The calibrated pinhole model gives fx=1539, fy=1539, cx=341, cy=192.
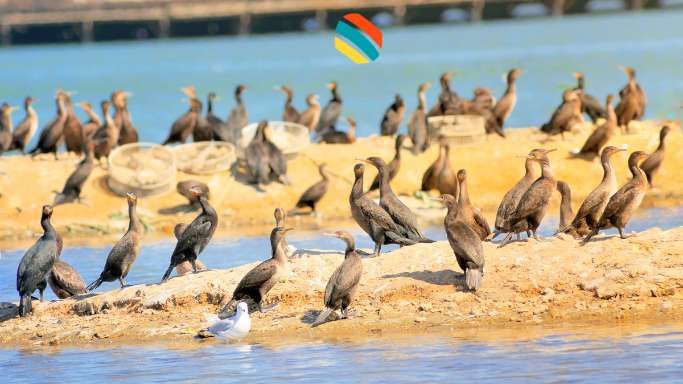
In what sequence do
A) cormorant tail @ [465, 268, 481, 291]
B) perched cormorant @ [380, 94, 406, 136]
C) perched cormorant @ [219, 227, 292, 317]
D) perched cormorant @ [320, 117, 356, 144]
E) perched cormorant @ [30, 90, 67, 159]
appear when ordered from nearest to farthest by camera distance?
cormorant tail @ [465, 268, 481, 291]
perched cormorant @ [219, 227, 292, 317]
perched cormorant @ [30, 90, 67, 159]
perched cormorant @ [320, 117, 356, 144]
perched cormorant @ [380, 94, 406, 136]

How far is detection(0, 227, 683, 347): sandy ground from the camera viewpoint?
48.9 ft

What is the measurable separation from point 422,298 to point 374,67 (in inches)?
3165

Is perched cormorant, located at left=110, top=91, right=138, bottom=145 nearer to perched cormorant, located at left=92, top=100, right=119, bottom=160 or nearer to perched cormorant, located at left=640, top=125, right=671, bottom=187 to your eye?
perched cormorant, located at left=92, top=100, right=119, bottom=160

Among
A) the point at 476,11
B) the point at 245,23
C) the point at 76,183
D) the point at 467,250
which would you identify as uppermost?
the point at 476,11

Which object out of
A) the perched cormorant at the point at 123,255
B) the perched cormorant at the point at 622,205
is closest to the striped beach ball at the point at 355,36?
the perched cormorant at the point at 123,255

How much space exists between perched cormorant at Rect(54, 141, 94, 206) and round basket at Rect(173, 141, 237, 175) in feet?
7.09

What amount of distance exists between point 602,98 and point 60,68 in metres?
62.5

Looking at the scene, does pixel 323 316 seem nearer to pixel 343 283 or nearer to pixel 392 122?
pixel 343 283

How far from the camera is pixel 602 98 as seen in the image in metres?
55.8

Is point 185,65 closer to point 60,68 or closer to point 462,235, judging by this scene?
point 60,68

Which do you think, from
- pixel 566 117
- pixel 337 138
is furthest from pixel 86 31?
pixel 566 117

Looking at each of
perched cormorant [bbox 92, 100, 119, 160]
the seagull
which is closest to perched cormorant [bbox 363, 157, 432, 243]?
the seagull

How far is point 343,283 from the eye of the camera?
14664 mm

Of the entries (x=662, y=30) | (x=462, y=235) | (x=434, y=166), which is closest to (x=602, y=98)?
(x=434, y=166)
